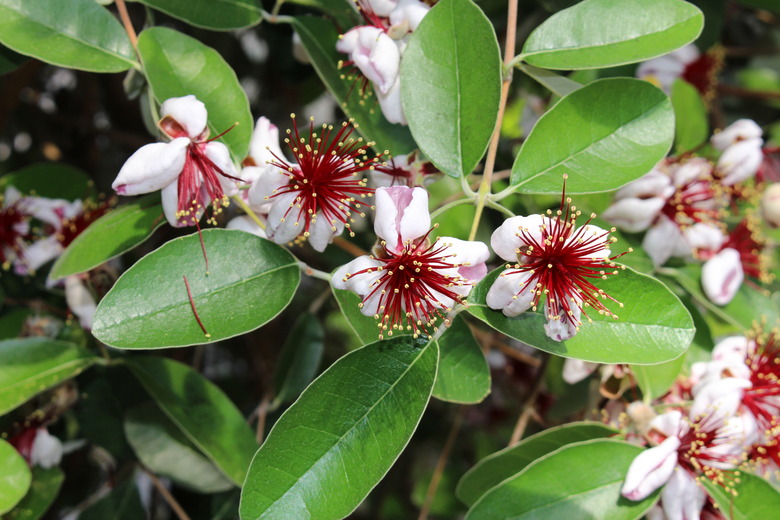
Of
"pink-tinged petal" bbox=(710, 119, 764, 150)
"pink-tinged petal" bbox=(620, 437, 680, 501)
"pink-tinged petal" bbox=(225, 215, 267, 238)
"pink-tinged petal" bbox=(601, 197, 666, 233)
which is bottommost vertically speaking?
"pink-tinged petal" bbox=(620, 437, 680, 501)

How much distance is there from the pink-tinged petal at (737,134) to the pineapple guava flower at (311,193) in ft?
2.66

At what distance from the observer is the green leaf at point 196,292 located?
0.88 metres

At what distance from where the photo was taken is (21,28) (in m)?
1.03

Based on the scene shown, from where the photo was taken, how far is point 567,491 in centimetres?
105

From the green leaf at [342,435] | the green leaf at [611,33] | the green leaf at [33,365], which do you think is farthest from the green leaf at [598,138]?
the green leaf at [33,365]

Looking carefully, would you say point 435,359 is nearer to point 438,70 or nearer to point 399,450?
point 399,450

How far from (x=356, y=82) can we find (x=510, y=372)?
45.0 inches

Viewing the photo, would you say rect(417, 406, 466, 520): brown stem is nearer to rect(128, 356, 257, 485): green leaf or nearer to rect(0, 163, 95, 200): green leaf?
rect(128, 356, 257, 485): green leaf

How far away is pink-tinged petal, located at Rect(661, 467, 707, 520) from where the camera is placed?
1.10 meters

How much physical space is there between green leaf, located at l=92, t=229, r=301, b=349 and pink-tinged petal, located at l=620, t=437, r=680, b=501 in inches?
21.4

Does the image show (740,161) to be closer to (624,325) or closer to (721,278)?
(721,278)

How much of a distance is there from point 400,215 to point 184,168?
0.98 feet

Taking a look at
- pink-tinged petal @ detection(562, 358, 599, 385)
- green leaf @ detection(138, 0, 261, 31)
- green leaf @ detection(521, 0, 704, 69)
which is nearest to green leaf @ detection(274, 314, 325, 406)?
pink-tinged petal @ detection(562, 358, 599, 385)

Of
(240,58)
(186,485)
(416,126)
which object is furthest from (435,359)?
(240,58)
